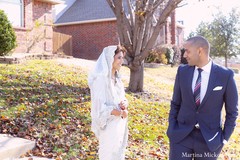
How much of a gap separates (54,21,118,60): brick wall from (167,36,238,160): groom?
2068 centimetres

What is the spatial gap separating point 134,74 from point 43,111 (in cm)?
456

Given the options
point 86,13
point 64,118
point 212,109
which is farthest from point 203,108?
point 86,13

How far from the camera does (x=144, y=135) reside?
7.38 meters

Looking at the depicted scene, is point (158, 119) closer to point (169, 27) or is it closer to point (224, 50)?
point (169, 27)

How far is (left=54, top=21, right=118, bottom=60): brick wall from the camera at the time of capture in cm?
2470

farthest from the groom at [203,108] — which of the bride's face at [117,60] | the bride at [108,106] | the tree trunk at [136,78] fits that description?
the tree trunk at [136,78]

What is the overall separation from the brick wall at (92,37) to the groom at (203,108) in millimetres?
20676

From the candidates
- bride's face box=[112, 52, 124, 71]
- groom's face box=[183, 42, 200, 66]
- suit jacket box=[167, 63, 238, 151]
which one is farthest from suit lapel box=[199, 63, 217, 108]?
bride's face box=[112, 52, 124, 71]

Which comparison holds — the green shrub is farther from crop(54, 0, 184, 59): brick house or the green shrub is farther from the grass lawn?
crop(54, 0, 184, 59): brick house

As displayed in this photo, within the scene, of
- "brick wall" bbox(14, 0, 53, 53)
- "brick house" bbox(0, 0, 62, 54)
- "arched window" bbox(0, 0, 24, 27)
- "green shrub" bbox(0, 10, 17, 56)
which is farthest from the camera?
"brick wall" bbox(14, 0, 53, 53)

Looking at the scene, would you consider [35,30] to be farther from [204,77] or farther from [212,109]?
[212,109]

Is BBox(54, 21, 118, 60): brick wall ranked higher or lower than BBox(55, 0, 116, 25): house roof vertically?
lower

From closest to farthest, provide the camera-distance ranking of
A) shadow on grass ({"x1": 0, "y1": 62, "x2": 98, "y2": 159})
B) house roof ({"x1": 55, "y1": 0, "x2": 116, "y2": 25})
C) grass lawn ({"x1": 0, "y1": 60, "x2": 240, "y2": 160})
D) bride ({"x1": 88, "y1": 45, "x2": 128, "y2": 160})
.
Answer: bride ({"x1": 88, "y1": 45, "x2": 128, "y2": 160}) → shadow on grass ({"x1": 0, "y1": 62, "x2": 98, "y2": 159}) → grass lawn ({"x1": 0, "y1": 60, "x2": 240, "y2": 160}) → house roof ({"x1": 55, "y1": 0, "x2": 116, "y2": 25})

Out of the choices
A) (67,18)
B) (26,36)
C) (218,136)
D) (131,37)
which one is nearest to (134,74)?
(131,37)
